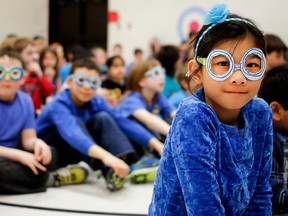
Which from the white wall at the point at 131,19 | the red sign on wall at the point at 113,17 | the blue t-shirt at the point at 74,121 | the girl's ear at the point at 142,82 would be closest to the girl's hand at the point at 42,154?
the blue t-shirt at the point at 74,121

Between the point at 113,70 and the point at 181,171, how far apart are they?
3.07 m

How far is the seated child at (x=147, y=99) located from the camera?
2.61 m

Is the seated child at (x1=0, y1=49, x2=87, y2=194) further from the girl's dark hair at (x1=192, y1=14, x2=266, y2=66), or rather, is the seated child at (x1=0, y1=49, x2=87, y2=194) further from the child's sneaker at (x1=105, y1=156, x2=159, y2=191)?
the girl's dark hair at (x1=192, y1=14, x2=266, y2=66)

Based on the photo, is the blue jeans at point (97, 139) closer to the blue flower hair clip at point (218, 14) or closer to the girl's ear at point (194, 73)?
the girl's ear at point (194, 73)

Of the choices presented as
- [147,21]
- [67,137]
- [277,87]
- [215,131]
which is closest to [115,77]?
[67,137]

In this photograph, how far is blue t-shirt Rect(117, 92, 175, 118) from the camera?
264cm

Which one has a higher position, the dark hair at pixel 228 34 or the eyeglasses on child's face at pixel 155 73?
the dark hair at pixel 228 34

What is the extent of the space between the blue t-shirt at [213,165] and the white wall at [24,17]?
5540 mm

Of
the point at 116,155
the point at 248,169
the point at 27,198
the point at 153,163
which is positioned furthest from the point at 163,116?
the point at 248,169

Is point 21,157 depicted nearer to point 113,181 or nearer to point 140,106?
point 113,181

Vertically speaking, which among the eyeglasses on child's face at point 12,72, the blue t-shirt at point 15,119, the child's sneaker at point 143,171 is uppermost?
the eyeglasses on child's face at point 12,72

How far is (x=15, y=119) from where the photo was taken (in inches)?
85.4

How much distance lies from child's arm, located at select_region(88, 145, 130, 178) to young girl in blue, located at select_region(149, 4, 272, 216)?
84 cm

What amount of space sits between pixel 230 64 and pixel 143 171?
57.3 inches
